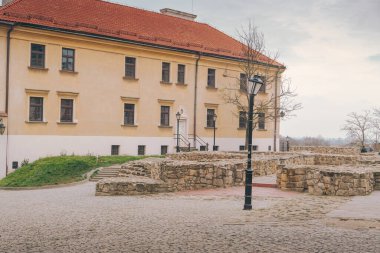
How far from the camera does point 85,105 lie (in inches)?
1372

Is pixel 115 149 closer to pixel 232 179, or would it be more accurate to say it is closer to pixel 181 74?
pixel 181 74

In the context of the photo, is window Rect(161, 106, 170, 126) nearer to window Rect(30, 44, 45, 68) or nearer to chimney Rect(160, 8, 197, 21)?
window Rect(30, 44, 45, 68)

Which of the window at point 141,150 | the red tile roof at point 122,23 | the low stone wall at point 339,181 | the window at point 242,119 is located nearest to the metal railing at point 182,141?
the window at point 141,150

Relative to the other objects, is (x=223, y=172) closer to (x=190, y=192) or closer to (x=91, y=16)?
(x=190, y=192)

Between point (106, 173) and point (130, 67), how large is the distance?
12575 mm

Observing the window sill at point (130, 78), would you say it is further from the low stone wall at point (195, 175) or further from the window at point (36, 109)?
the low stone wall at point (195, 175)

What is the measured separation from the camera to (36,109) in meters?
32.9

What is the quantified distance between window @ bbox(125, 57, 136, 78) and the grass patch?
8277 millimetres

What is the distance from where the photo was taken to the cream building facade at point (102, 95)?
31.9 metres

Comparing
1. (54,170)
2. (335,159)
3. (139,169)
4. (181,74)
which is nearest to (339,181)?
(139,169)

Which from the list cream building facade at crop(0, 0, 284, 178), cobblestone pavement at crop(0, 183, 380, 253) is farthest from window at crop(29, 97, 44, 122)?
cobblestone pavement at crop(0, 183, 380, 253)

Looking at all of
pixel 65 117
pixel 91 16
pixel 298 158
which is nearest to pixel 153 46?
pixel 91 16

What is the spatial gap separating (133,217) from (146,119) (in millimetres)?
26307

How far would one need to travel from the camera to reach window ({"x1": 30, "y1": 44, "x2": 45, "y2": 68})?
3278cm
